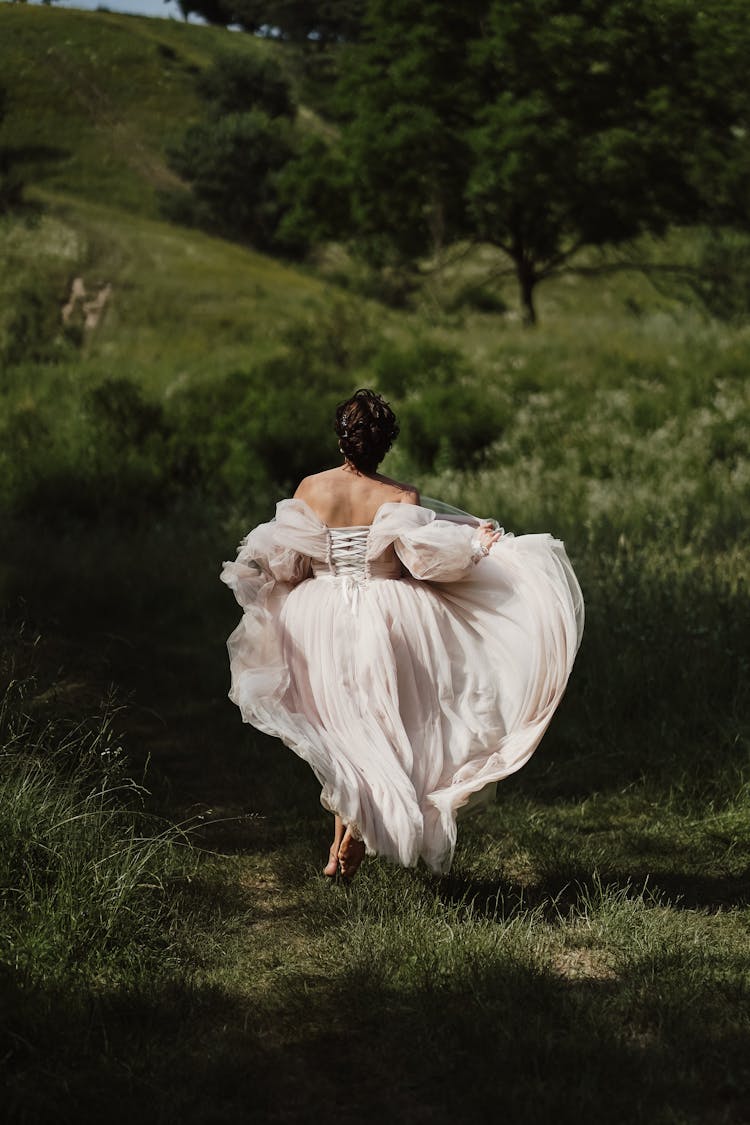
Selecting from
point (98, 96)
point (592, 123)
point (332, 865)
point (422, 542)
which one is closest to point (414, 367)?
point (98, 96)

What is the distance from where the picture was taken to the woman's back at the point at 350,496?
17.4 feet

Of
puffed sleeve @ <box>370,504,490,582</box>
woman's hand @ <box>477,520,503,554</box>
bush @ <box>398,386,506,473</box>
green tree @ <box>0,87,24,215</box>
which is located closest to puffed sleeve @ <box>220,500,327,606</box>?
puffed sleeve @ <box>370,504,490,582</box>

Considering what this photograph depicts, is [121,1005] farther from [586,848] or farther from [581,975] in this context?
[586,848]

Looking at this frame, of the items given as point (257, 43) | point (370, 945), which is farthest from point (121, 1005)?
point (257, 43)

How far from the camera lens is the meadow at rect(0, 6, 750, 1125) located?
3740 millimetres

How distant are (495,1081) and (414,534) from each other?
87.6 inches

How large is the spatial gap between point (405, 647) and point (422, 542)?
0.45m

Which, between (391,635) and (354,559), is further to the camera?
(354,559)

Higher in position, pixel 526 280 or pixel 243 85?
pixel 243 85

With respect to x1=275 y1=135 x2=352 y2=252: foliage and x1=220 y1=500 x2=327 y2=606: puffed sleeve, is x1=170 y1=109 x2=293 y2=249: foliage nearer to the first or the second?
x1=275 y1=135 x2=352 y2=252: foliage

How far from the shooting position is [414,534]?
5133 millimetres

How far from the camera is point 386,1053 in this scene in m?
3.86

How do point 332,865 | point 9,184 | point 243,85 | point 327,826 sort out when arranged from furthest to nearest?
point 243,85 < point 9,184 < point 327,826 < point 332,865

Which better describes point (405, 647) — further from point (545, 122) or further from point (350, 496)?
point (545, 122)
